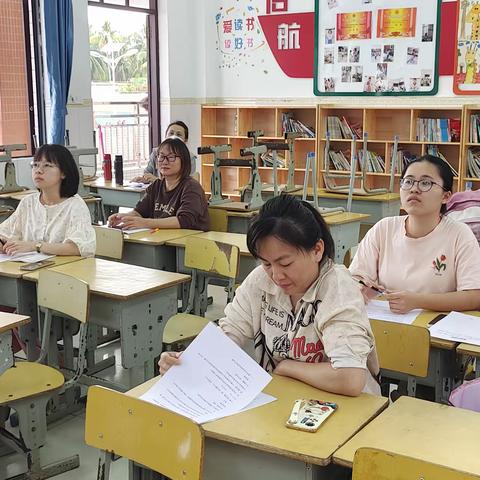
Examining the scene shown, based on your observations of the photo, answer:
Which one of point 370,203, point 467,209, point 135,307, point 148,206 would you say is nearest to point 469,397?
point 135,307

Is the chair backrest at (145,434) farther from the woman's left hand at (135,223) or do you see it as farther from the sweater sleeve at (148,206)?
the sweater sleeve at (148,206)

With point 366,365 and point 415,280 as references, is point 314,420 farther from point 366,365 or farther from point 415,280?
point 415,280

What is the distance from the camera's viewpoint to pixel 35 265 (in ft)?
10.5

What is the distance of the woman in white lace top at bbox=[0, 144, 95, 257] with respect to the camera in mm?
3453

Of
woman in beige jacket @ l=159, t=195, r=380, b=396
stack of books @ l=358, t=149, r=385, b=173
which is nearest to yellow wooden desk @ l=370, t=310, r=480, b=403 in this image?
woman in beige jacket @ l=159, t=195, r=380, b=396

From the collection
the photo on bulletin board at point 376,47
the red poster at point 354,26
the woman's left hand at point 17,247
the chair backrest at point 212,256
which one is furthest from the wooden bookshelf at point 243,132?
the woman's left hand at point 17,247

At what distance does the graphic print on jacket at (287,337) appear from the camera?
1808mm

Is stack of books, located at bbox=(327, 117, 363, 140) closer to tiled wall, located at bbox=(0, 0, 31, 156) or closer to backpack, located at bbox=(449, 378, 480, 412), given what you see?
tiled wall, located at bbox=(0, 0, 31, 156)

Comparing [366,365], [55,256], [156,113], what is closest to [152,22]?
[156,113]

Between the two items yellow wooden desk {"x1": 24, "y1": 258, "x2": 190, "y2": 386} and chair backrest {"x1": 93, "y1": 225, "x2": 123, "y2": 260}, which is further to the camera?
chair backrest {"x1": 93, "y1": 225, "x2": 123, "y2": 260}

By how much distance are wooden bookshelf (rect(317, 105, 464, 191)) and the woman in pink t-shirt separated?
13.5ft

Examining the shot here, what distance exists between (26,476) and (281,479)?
1.46 m

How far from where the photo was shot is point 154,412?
149 cm

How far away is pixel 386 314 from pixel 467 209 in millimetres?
1233
